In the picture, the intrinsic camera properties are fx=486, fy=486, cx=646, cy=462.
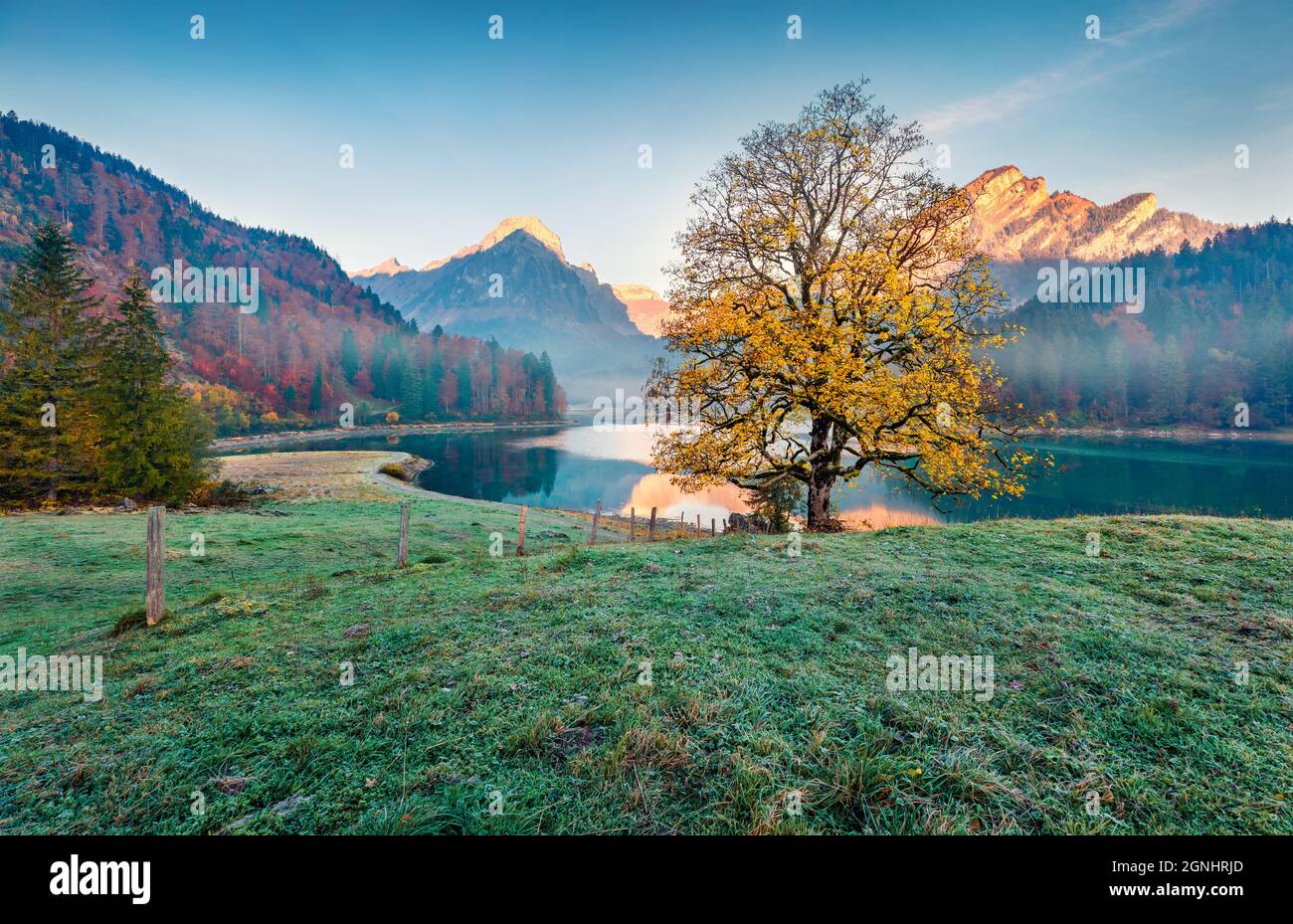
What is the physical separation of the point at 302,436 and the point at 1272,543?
124m

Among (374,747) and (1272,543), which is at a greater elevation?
(1272,543)

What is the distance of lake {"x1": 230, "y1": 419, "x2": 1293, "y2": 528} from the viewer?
3925 cm

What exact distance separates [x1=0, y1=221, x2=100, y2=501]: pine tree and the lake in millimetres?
26167

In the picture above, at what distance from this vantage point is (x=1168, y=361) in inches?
4525

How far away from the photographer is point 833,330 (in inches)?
570

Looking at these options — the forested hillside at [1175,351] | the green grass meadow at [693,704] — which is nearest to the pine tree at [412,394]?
the green grass meadow at [693,704]

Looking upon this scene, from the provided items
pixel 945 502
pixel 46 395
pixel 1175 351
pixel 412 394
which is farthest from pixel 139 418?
pixel 1175 351

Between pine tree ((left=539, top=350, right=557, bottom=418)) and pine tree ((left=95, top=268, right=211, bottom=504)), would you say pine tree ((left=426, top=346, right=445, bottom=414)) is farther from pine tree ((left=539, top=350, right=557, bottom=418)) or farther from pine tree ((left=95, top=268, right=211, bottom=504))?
pine tree ((left=95, top=268, right=211, bottom=504))

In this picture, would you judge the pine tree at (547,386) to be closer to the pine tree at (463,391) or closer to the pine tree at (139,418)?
the pine tree at (463,391)

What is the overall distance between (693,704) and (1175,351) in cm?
17770

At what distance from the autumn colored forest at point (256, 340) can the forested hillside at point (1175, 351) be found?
13984 centimetres

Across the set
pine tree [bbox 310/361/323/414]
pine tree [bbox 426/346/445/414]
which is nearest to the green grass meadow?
pine tree [bbox 310/361/323/414]
